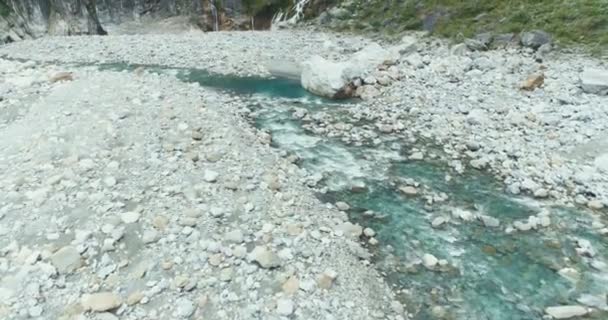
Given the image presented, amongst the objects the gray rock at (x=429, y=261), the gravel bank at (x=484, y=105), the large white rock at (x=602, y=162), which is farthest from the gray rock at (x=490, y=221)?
the large white rock at (x=602, y=162)

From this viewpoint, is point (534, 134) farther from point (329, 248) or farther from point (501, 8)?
point (501, 8)

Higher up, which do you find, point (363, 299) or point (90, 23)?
point (90, 23)

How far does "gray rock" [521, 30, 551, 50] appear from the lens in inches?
653

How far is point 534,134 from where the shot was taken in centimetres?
1071

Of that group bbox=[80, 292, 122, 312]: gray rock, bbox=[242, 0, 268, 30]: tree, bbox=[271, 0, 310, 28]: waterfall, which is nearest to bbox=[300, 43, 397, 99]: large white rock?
bbox=[80, 292, 122, 312]: gray rock

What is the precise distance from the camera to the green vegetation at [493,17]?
16469 millimetres

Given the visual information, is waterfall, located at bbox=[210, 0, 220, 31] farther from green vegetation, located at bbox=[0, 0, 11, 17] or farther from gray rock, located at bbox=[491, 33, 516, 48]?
gray rock, located at bbox=[491, 33, 516, 48]

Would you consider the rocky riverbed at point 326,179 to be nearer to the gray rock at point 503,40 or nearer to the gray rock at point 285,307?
the gray rock at point 285,307

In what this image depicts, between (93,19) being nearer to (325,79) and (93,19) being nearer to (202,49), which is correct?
(202,49)

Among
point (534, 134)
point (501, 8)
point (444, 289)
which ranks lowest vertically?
point (444, 289)

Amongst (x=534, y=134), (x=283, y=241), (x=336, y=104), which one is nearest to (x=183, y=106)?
(x=336, y=104)

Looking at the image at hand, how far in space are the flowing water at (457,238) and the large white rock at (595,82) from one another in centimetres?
552

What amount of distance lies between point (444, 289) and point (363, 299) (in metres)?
1.24

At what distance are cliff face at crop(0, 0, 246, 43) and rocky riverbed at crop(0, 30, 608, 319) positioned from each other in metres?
14.8
